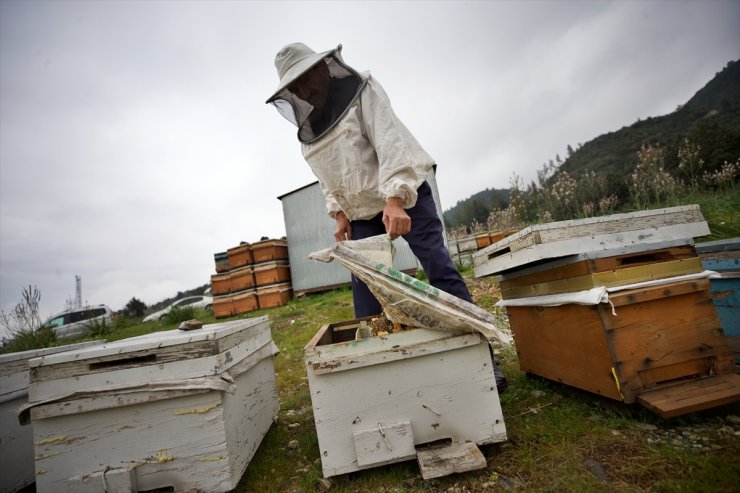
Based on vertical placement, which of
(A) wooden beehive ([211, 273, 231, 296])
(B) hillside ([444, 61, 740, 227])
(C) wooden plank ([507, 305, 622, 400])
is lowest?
(C) wooden plank ([507, 305, 622, 400])

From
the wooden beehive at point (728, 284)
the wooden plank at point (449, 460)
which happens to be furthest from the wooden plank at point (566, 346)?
the wooden beehive at point (728, 284)

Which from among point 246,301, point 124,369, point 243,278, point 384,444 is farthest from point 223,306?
point 384,444

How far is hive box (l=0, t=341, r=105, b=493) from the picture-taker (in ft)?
5.75

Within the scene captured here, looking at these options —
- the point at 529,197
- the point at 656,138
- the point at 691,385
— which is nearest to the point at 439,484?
the point at 691,385

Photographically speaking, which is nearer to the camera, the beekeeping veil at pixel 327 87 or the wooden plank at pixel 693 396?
the wooden plank at pixel 693 396

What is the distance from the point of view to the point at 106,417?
4.51ft

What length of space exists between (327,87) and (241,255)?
24.6 feet

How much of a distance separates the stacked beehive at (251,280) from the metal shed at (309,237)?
417 millimetres

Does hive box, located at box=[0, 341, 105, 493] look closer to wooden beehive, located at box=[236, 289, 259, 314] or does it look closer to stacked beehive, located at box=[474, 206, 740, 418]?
stacked beehive, located at box=[474, 206, 740, 418]

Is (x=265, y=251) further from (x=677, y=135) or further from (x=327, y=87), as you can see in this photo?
(x=677, y=135)

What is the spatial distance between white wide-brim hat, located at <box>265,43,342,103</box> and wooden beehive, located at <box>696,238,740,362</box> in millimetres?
2570

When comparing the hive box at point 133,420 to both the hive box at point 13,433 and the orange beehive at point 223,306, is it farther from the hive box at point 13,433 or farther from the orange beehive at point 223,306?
the orange beehive at point 223,306

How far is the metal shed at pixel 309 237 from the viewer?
8.88m

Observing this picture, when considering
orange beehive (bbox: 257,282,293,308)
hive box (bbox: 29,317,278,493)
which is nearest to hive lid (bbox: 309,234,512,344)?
hive box (bbox: 29,317,278,493)
